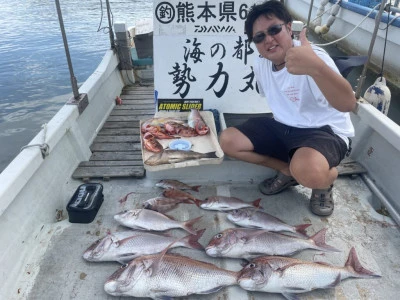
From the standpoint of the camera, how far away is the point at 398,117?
869 centimetres

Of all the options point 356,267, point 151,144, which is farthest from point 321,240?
point 151,144

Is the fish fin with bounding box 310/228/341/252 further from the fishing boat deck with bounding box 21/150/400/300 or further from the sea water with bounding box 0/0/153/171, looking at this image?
the sea water with bounding box 0/0/153/171

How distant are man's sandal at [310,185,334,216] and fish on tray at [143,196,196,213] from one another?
1.35 m

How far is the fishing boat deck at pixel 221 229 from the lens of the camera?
2291 mm

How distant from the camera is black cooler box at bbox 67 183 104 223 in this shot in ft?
9.34

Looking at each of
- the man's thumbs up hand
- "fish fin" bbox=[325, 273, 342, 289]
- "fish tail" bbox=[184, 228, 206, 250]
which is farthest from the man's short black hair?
"fish fin" bbox=[325, 273, 342, 289]

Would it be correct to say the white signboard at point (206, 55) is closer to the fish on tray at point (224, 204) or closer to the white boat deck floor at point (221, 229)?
the white boat deck floor at point (221, 229)

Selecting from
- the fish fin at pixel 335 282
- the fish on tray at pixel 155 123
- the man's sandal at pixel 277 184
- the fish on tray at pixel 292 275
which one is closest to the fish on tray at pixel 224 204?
the man's sandal at pixel 277 184

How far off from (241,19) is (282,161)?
193 centimetres

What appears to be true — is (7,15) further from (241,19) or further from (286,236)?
(286,236)

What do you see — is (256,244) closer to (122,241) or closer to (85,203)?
(122,241)

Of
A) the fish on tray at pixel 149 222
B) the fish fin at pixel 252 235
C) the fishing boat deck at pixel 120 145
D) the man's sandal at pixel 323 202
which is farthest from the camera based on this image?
the fishing boat deck at pixel 120 145

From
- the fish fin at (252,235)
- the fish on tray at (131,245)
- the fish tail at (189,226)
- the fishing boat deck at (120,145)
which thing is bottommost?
the fishing boat deck at (120,145)

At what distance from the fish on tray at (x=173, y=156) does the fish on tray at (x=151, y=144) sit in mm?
67
